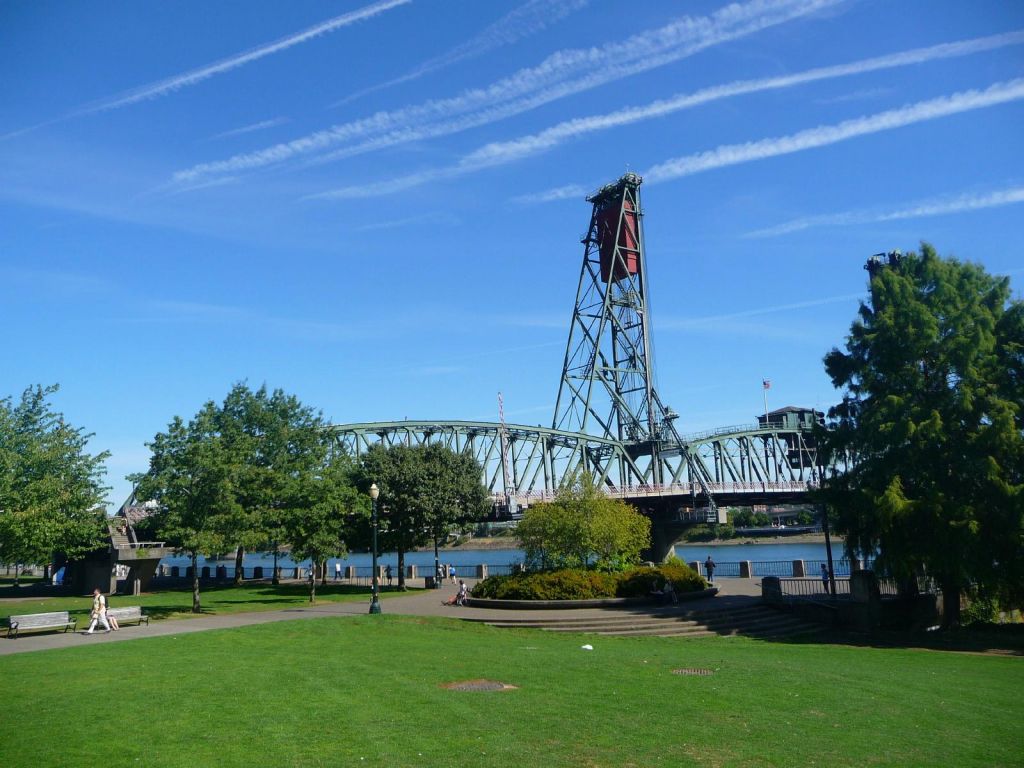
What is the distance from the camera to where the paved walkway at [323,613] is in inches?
837

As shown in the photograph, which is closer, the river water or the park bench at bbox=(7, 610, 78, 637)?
the park bench at bbox=(7, 610, 78, 637)

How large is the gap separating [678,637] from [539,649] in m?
6.72

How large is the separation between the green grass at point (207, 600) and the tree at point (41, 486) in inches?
137

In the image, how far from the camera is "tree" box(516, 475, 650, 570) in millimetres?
34125

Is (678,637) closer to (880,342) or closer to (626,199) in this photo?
(880,342)

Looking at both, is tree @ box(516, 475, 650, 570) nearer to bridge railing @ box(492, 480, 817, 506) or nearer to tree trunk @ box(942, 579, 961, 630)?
tree trunk @ box(942, 579, 961, 630)

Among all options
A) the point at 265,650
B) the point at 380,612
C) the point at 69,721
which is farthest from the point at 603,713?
the point at 380,612

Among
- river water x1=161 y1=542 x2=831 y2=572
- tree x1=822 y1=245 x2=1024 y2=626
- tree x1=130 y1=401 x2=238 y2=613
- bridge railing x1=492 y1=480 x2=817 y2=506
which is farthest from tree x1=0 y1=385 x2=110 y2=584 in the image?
river water x1=161 y1=542 x2=831 y2=572

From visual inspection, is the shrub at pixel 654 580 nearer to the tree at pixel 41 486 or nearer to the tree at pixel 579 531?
the tree at pixel 579 531

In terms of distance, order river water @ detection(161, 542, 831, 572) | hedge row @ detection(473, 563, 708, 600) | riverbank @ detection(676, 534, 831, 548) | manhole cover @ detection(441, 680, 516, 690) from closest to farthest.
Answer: manhole cover @ detection(441, 680, 516, 690) < hedge row @ detection(473, 563, 708, 600) < river water @ detection(161, 542, 831, 572) < riverbank @ detection(676, 534, 831, 548)

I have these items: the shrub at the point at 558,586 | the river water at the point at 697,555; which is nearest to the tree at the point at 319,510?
the shrub at the point at 558,586

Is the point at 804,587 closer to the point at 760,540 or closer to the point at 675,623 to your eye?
the point at 675,623

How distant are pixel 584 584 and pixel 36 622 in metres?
18.9

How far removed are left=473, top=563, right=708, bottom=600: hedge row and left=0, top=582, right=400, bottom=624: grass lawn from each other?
8.10 meters
